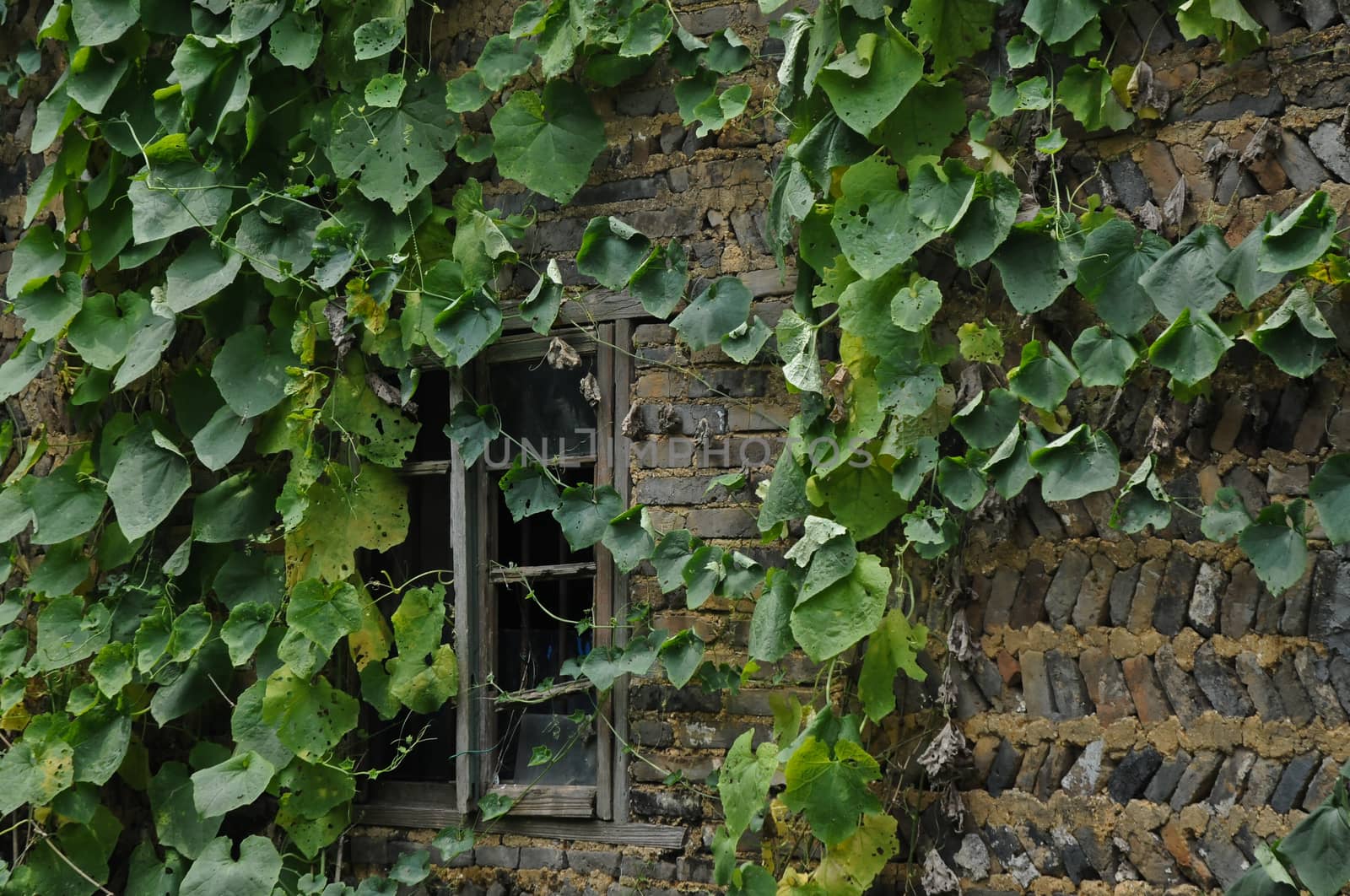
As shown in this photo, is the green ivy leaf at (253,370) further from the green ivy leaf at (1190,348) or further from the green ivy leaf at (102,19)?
the green ivy leaf at (1190,348)

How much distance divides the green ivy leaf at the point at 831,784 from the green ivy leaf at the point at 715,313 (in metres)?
0.96

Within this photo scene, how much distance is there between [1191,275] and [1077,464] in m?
0.43

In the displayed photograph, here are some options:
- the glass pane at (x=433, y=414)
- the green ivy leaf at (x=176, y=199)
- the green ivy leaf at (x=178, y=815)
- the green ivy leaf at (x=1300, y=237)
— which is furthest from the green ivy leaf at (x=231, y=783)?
the green ivy leaf at (x=1300, y=237)

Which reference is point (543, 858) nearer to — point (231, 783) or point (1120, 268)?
point (231, 783)

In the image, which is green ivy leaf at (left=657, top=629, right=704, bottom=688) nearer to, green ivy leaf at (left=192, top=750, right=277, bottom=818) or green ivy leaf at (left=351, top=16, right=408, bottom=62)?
green ivy leaf at (left=192, top=750, right=277, bottom=818)

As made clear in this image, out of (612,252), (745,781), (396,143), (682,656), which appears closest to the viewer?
(745,781)

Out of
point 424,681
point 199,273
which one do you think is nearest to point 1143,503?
point 424,681

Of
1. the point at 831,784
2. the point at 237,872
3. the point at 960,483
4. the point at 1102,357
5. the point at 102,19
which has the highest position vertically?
the point at 102,19

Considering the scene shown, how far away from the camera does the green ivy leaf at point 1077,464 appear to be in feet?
8.23

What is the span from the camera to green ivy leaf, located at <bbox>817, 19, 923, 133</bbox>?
270 cm

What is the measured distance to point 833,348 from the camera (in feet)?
9.62

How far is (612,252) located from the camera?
308 cm

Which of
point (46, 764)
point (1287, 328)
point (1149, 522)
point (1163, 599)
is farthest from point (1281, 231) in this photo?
point (46, 764)

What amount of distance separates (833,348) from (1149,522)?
80 cm
